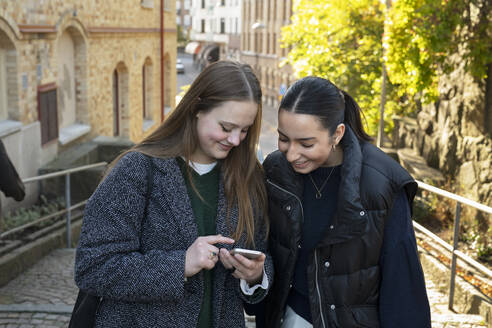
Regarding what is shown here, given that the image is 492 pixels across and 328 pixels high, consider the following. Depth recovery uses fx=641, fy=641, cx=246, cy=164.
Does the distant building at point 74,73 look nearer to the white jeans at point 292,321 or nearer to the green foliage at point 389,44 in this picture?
the green foliage at point 389,44

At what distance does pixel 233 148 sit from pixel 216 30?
6480cm

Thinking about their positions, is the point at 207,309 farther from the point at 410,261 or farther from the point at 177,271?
the point at 410,261

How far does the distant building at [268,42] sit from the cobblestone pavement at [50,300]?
3445 centimetres

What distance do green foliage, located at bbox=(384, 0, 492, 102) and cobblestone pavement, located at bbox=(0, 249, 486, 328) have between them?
406 cm

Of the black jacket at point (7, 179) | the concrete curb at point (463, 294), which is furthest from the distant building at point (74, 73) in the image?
the concrete curb at point (463, 294)

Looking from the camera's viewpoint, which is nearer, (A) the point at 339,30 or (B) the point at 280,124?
(B) the point at 280,124

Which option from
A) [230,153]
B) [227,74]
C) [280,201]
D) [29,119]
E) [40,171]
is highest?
[227,74]

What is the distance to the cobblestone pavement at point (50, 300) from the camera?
5.02 metres

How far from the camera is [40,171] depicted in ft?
35.3

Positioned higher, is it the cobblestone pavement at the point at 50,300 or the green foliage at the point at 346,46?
the green foliage at the point at 346,46

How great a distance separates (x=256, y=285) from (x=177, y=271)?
38 cm

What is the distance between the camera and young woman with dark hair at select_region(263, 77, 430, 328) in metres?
2.58

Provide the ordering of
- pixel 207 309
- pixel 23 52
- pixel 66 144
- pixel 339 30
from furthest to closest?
pixel 339 30, pixel 66 144, pixel 23 52, pixel 207 309

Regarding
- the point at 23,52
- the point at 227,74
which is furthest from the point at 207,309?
the point at 23,52
